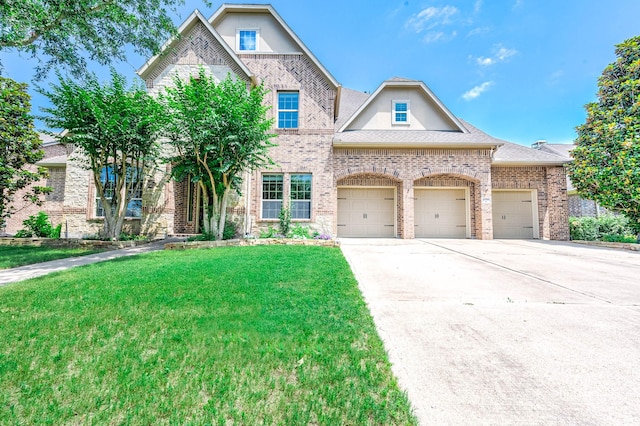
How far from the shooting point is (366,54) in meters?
13.0

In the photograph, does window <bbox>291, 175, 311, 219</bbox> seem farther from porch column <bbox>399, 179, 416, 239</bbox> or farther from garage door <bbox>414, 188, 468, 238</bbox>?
garage door <bbox>414, 188, 468, 238</bbox>

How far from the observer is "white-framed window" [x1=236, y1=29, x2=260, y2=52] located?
12473 mm

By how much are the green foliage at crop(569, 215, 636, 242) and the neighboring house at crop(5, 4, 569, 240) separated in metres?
0.43

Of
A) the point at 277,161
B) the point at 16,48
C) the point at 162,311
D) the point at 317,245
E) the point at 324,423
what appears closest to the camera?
the point at 324,423

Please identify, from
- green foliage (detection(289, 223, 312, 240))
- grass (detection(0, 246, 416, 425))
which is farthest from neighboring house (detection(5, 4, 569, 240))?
grass (detection(0, 246, 416, 425))

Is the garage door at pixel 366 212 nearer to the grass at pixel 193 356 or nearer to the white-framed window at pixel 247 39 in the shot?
the white-framed window at pixel 247 39

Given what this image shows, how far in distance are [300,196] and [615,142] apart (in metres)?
12.7

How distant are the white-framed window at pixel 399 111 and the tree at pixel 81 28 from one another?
9493 mm

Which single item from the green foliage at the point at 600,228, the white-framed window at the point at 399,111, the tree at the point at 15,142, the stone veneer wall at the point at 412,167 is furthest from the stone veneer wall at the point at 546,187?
the tree at the point at 15,142

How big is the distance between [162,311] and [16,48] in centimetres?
894

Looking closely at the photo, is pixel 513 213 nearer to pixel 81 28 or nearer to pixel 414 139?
pixel 414 139

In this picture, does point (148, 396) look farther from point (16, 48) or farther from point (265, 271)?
point (16, 48)

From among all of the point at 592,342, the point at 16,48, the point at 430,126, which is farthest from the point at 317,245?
the point at 16,48

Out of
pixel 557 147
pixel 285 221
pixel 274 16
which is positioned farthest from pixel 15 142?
pixel 557 147
